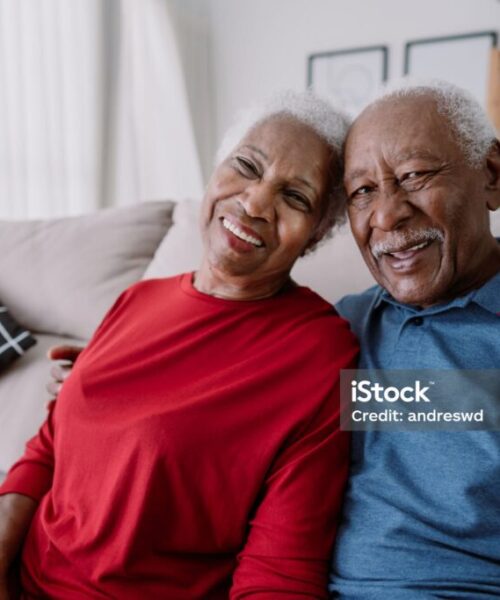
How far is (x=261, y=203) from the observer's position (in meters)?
1.00

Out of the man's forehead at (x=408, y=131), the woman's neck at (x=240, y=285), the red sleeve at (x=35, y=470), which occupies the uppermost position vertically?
the man's forehead at (x=408, y=131)

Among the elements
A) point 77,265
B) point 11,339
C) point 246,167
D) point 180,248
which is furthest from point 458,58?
point 11,339

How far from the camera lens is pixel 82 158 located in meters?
2.95

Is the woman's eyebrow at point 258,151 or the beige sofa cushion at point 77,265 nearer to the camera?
the woman's eyebrow at point 258,151

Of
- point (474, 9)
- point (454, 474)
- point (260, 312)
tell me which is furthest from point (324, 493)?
point (474, 9)

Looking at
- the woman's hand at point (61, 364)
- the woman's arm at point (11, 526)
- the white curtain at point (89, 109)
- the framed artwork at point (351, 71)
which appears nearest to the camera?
the woman's arm at point (11, 526)

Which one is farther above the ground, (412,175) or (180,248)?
(412,175)

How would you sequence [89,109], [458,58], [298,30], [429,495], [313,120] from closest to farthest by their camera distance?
[429,495], [313,120], [89,109], [458,58], [298,30]

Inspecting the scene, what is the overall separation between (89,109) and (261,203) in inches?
88.8

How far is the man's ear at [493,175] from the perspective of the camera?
3.11 ft

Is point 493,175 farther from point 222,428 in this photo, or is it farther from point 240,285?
point 222,428

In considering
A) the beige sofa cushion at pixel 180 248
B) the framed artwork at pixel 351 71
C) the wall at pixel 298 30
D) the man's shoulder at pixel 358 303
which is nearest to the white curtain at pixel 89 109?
the wall at pixel 298 30

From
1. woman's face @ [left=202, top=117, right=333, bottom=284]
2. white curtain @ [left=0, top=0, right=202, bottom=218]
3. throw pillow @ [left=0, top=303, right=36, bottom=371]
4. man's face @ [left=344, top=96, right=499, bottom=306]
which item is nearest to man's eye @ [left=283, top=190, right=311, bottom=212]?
woman's face @ [left=202, top=117, right=333, bottom=284]

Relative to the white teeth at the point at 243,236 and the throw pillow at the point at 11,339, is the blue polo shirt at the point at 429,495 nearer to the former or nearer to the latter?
the white teeth at the point at 243,236
